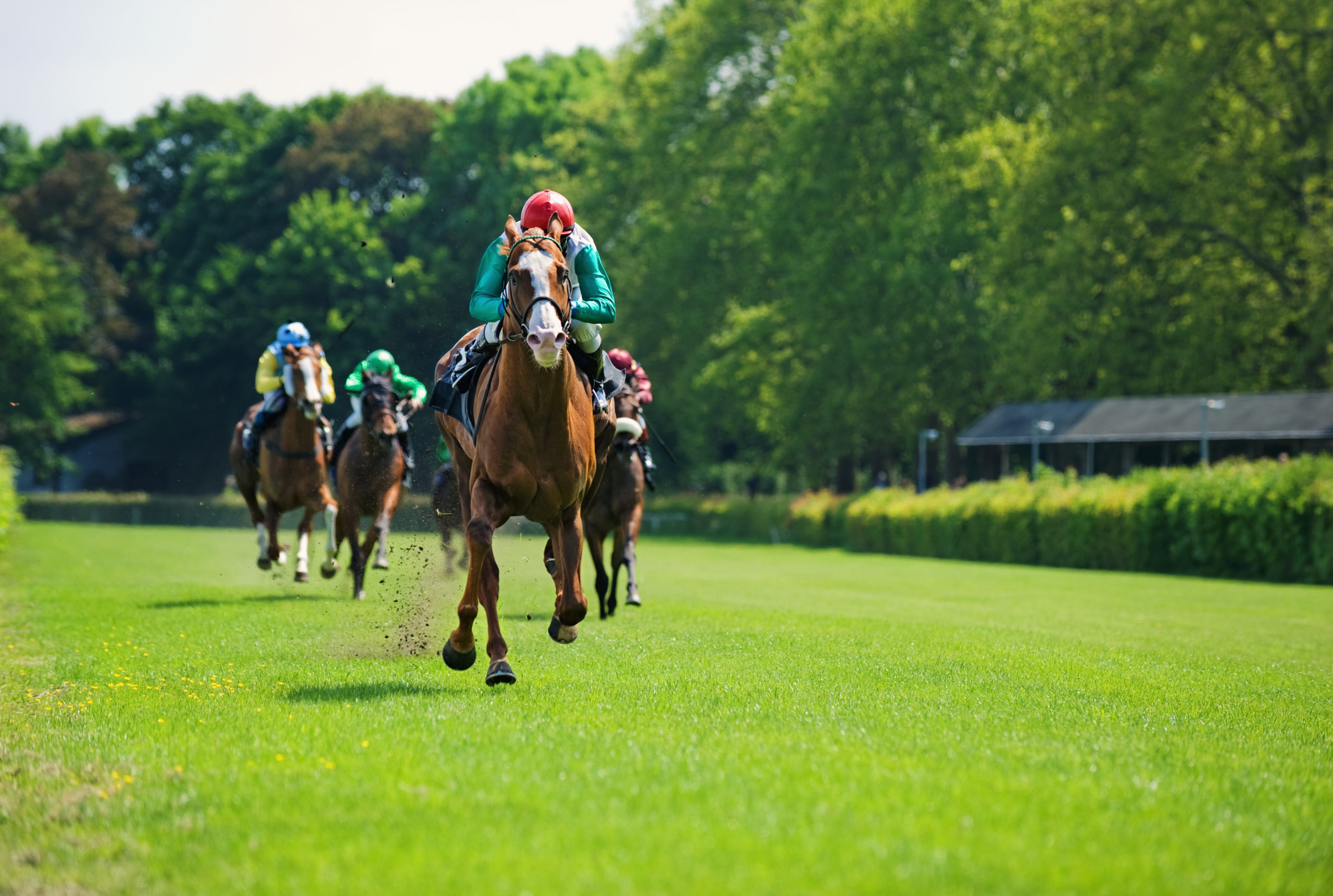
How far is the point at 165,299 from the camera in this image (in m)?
71.8

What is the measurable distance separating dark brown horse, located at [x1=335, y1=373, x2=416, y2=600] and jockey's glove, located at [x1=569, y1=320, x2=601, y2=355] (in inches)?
324

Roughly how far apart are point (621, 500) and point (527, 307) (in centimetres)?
796

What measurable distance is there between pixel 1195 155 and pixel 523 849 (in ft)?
149

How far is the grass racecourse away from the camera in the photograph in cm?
479

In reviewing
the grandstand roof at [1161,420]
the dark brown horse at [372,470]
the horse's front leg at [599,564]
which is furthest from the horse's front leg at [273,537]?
the grandstand roof at [1161,420]

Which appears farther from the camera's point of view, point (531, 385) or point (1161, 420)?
point (1161, 420)

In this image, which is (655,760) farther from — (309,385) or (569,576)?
(309,385)

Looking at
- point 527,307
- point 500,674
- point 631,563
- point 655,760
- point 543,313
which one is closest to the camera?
point 655,760

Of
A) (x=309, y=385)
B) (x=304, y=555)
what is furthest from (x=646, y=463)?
(x=304, y=555)

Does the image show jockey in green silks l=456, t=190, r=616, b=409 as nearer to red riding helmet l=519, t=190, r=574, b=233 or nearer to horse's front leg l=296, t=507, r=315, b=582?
red riding helmet l=519, t=190, r=574, b=233

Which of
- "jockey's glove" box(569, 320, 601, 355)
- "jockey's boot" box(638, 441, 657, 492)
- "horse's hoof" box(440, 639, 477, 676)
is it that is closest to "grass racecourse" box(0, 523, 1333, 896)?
"horse's hoof" box(440, 639, 477, 676)

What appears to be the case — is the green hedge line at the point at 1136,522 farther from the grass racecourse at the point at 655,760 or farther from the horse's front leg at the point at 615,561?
the horse's front leg at the point at 615,561

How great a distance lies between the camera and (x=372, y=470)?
17594mm

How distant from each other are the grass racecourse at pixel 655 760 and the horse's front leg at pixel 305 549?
9.90ft
